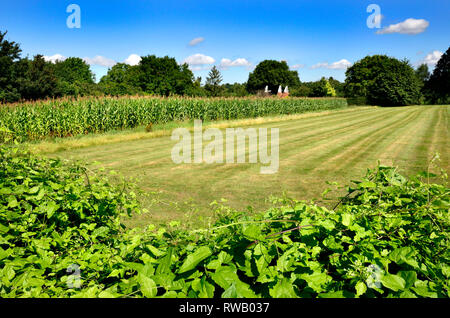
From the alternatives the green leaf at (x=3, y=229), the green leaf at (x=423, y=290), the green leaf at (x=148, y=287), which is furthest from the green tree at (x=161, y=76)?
the green leaf at (x=423, y=290)

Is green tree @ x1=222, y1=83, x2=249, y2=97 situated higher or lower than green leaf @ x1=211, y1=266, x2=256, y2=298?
higher

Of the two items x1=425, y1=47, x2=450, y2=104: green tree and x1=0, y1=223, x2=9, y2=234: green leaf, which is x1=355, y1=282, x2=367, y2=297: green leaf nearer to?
x1=0, y1=223, x2=9, y2=234: green leaf

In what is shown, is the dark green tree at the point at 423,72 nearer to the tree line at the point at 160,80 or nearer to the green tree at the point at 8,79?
the tree line at the point at 160,80

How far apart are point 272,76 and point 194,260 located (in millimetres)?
105325

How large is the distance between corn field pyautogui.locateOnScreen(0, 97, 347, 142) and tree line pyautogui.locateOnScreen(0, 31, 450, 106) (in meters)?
16.3

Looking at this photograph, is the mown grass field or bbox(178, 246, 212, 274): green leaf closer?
bbox(178, 246, 212, 274): green leaf

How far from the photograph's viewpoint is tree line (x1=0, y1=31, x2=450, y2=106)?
138ft

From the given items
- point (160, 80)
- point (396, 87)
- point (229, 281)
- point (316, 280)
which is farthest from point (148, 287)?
point (396, 87)

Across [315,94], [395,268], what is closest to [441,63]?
[315,94]

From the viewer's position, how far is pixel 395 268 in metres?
1.35

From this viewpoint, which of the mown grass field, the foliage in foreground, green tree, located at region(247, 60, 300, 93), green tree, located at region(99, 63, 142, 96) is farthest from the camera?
green tree, located at region(247, 60, 300, 93)

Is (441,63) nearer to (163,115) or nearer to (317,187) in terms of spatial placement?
(163,115)

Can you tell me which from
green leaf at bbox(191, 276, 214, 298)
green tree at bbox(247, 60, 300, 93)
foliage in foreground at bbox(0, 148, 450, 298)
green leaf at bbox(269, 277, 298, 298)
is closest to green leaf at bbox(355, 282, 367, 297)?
foliage in foreground at bbox(0, 148, 450, 298)
